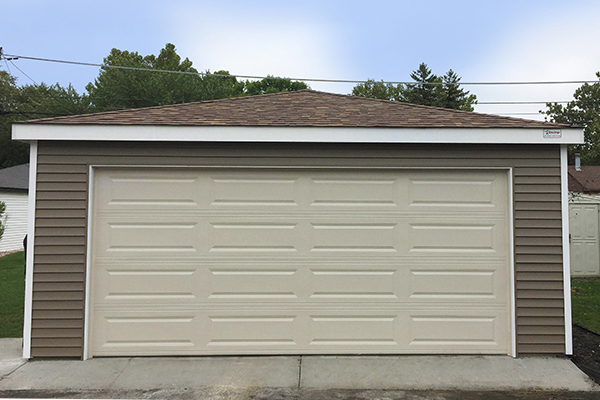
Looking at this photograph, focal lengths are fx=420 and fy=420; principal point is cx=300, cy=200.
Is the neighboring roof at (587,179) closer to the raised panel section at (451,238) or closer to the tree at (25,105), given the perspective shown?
the raised panel section at (451,238)

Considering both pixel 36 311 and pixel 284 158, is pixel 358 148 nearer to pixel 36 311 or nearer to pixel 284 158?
pixel 284 158

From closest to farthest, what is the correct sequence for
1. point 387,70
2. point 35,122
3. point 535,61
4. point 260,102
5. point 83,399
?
1. point 83,399
2. point 35,122
3. point 260,102
4. point 535,61
5. point 387,70

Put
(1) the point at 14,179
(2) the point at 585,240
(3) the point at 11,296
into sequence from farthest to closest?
(1) the point at 14,179 → (2) the point at 585,240 → (3) the point at 11,296

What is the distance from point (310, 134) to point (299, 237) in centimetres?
117

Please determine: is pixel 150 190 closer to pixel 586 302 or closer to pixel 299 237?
pixel 299 237

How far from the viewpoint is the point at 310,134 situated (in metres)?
4.64

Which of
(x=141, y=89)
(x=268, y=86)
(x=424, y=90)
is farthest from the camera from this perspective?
(x=268, y=86)

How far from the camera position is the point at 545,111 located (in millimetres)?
31781

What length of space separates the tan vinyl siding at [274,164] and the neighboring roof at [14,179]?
12.3 m

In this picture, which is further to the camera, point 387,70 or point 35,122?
point 387,70

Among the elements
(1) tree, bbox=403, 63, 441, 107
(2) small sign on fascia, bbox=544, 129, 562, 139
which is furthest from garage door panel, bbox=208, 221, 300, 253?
(1) tree, bbox=403, 63, 441, 107

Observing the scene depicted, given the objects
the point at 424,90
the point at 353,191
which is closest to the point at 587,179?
the point at 424,90

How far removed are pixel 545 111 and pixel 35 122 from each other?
115 feet

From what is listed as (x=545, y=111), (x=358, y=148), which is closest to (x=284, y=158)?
(x=358, y=148)
